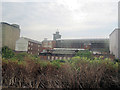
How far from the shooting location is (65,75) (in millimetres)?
3086

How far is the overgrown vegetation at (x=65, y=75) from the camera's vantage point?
2.95 metres

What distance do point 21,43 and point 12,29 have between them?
3111 millimetres

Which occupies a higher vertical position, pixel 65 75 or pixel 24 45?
pixel 24 45

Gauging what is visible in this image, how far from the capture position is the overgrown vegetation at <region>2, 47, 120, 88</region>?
2949 millimetres

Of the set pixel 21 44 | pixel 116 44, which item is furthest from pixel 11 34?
pixel 116 44

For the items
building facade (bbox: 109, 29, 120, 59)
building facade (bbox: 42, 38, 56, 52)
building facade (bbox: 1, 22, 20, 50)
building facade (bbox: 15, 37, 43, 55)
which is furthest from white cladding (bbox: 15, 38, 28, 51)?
building facade (bbox: 109, 29, 120, 59)

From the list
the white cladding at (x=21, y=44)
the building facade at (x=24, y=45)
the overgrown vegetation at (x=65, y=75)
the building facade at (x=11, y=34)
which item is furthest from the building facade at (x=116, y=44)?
the building facade at (x=11, y=34)

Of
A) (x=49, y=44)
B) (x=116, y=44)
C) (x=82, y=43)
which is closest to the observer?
(x=116, y=44)

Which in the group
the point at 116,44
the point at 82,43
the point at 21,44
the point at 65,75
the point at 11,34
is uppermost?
the point at 11,34

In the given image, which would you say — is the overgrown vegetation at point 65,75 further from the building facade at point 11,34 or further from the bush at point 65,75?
the building facade at point 11,34

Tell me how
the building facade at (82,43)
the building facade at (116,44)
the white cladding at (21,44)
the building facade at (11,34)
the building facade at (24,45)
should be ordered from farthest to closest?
1. the white cladding at (21,44)
2. the building facade at (24,45)
3. the building facade at (11,34)
4. the building facade at (82,43)
5. the building facade at (116,44)

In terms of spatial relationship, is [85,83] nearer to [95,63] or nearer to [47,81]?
[95,63]

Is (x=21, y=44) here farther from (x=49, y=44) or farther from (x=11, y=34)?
(x=49, y=44)

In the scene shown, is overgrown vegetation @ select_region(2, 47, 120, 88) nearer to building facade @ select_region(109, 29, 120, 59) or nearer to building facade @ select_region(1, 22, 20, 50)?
building facade @ select_region(109, 29, 120, 59)
